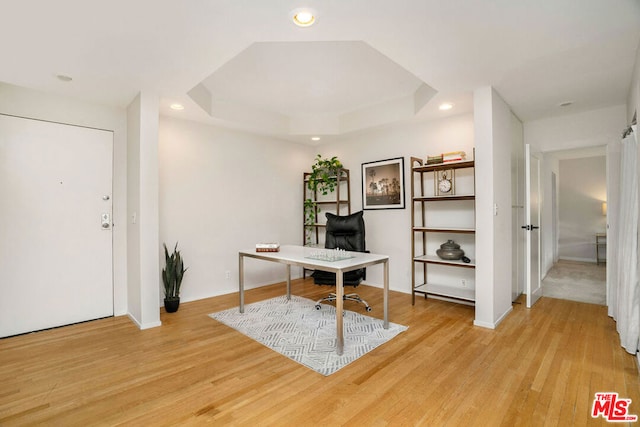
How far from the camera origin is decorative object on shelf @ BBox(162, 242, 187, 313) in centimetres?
361

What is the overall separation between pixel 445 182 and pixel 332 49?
208cm

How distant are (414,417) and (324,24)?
2466 millimetres

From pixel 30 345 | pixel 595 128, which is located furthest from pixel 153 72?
pixel 595 128

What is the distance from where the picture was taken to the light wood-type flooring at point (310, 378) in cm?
178

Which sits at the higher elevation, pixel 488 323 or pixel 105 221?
pixel 105 221

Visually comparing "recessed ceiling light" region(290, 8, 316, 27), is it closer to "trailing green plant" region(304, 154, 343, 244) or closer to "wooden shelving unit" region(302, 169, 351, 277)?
"trailing green plant" region(304, 154, 343, 244)

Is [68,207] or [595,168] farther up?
[595,168]

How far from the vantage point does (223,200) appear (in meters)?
4.48

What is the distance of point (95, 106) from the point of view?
3.44 metres

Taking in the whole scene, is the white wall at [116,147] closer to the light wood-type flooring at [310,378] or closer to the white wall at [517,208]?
the light wood-type flooring at [310,378]

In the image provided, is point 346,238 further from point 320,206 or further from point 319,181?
point 320,206

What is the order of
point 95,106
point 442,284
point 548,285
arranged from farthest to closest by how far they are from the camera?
point 548,285, point 442,284, point 95,106

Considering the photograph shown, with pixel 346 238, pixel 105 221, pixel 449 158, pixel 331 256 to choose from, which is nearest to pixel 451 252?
pixel 449 158

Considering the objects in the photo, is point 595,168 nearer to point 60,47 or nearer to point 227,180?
point 227,180
